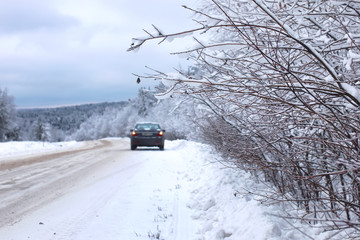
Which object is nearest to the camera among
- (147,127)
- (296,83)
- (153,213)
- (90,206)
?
(296,83)

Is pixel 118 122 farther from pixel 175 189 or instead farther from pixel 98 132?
pixel 175 189

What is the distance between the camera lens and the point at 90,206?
Answer: 18.0 ft

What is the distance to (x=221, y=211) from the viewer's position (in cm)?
486

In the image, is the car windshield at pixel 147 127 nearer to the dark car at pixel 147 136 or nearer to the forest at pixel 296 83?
the dark car at pixel 147 136

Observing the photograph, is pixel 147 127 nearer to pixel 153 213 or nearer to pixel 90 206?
pixel 90 206

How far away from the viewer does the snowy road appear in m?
4.21

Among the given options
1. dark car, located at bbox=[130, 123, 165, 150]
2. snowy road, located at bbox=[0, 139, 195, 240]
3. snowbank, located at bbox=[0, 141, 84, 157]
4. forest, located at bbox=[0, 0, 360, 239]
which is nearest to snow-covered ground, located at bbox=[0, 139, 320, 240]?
snowy road, located at bbox=[0, 139, 195, 240]

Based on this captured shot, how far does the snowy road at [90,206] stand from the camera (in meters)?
4.21

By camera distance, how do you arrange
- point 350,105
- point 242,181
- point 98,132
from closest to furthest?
point 350,105 → point 242,181 → point 98,132

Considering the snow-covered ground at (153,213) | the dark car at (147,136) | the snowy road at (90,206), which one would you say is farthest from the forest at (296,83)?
the dark car at (147,136)

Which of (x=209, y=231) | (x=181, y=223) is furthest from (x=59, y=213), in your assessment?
(x=209, y=231)

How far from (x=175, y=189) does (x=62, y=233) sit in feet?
11.5

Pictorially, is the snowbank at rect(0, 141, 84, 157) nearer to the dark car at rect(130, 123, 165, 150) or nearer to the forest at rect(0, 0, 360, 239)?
the dark car at rect(130, 123, 165, 150)

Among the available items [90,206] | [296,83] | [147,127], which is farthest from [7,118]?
[296,83]
